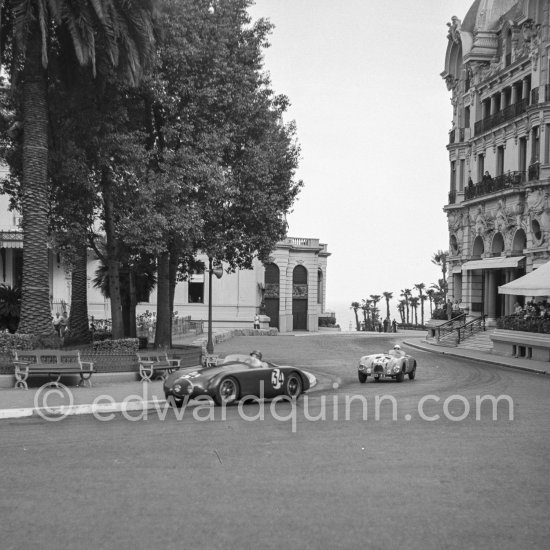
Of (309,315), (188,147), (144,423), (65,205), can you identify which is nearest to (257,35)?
(188,147)

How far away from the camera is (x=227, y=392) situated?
57.1ft

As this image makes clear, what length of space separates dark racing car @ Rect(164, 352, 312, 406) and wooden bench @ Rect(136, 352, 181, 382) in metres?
5.15

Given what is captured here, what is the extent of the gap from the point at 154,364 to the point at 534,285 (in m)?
17.5

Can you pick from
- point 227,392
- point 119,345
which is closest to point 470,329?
point 119,345

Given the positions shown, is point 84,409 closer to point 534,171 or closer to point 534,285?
point 534,285

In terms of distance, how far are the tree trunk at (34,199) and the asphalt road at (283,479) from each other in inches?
340

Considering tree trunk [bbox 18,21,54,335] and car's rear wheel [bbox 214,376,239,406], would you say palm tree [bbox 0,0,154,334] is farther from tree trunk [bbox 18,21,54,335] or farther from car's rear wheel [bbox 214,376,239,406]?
car's rear wheel [bbox 214,376,239,406]

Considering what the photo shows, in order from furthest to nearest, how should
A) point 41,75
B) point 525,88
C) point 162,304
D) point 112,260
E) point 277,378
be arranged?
point 525,88 < point 162,304 < point 112,260 < point 41,75 < point 277,378

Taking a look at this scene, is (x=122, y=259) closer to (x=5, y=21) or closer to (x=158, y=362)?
(x=158, y=362)

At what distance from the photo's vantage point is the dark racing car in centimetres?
1731

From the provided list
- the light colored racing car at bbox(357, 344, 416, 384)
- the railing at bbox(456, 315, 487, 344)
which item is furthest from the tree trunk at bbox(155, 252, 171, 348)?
the railing at bbox(456, 315, 487, 344)

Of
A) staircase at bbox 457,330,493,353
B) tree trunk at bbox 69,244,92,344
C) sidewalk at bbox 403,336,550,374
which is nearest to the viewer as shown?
sidewalk at bbox 403,336,550,374

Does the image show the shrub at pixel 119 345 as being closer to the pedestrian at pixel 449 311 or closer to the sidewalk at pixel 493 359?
the sidewalk at pixel 493 359

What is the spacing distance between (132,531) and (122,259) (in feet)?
71.5
